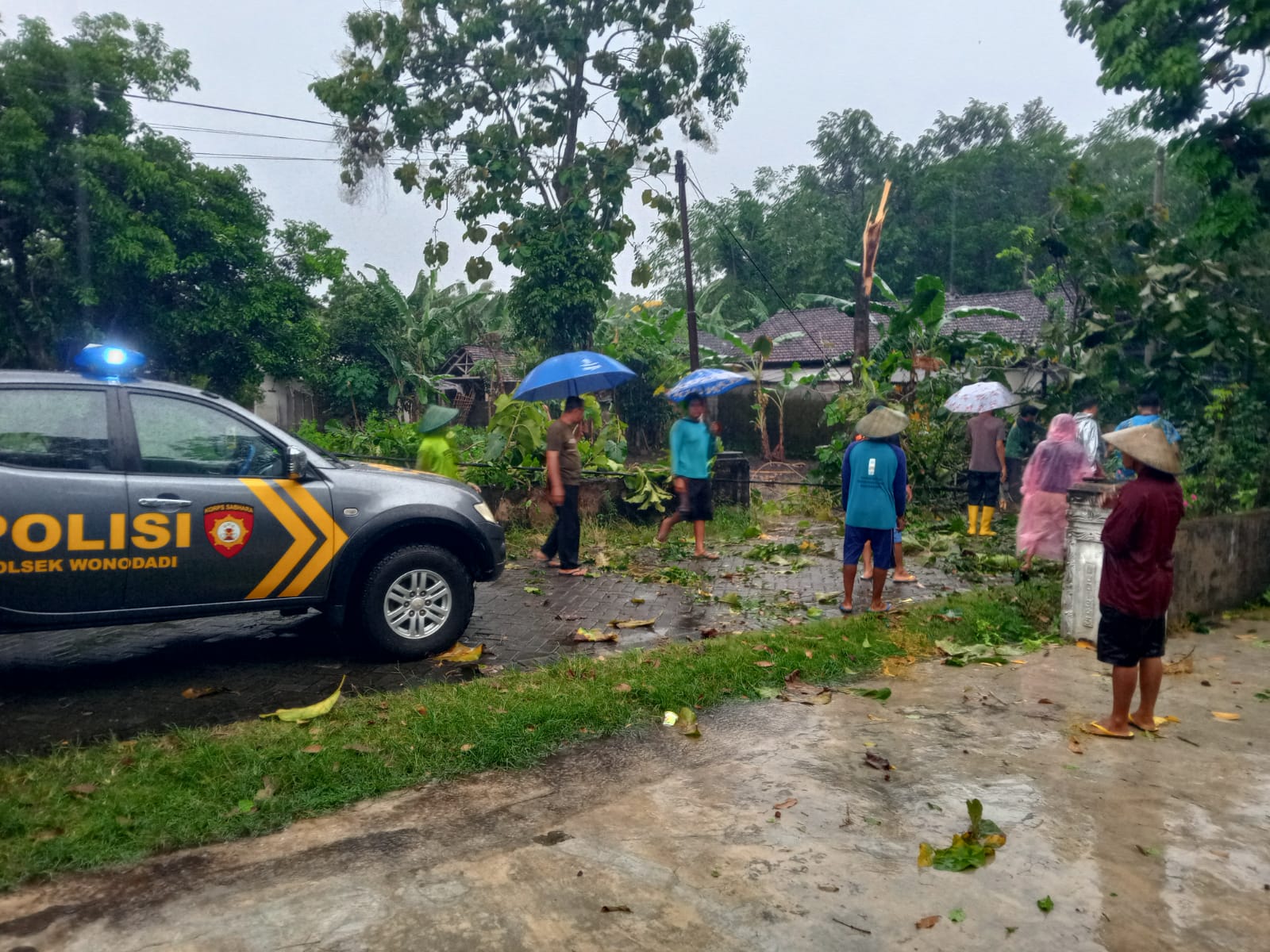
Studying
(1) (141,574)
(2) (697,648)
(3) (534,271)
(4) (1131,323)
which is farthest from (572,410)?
(3) (534,271)

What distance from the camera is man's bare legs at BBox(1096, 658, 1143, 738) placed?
5355 mm

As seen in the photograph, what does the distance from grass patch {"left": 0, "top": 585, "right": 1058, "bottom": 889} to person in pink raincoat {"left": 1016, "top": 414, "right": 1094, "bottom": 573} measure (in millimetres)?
2659

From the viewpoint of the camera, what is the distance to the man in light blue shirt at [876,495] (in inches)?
311

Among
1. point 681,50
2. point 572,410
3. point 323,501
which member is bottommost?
point 323,501

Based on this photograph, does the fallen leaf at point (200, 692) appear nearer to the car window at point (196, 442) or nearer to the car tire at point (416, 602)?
the car tire at point (416, 602)

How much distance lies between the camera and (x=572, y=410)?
32.0 feet

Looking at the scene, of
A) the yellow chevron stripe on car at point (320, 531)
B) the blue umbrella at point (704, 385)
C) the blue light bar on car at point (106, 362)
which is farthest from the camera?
the blue umbrella at point (704, 385)

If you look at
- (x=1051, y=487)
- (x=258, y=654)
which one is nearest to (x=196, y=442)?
(x=258, y=654)

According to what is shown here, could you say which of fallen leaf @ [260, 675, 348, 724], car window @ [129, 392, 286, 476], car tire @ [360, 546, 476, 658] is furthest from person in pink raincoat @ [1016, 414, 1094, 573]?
car window @ [129, 392, 286, 476]

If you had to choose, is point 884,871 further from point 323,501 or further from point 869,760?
point 323,501

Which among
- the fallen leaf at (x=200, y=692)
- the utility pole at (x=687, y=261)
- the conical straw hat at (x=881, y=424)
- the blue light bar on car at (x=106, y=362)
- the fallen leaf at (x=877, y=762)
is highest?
the utility pole at (x=687, y=261)

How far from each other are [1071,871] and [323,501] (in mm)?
4561

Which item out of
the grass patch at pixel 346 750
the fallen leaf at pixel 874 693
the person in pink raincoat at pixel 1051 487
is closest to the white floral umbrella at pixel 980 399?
the person in pink raincoat at pixel 1051 487

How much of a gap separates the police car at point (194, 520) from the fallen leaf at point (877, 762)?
9.74 ft
